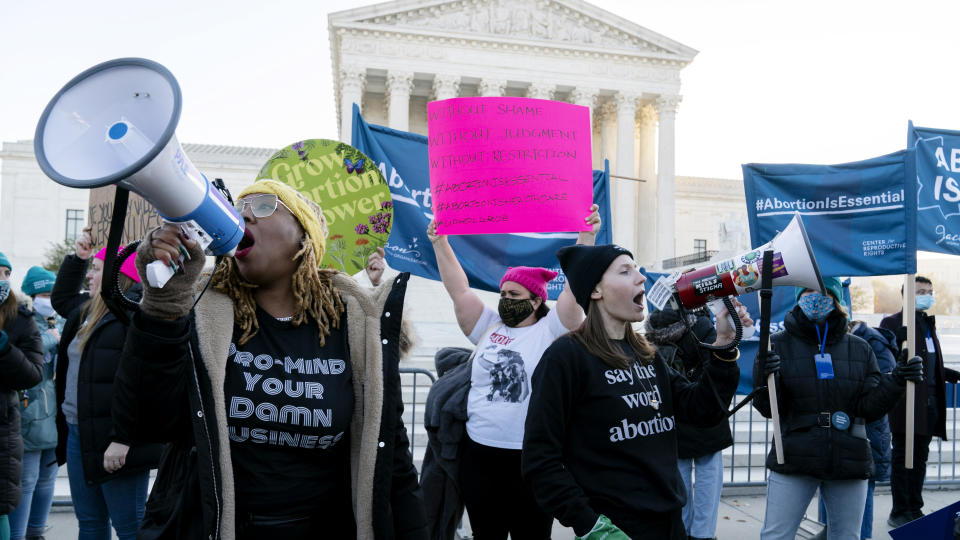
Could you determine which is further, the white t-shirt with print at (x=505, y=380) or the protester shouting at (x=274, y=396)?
the white t-shirt with print at (x=505, y=380)

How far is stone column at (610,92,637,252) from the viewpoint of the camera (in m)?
37.9

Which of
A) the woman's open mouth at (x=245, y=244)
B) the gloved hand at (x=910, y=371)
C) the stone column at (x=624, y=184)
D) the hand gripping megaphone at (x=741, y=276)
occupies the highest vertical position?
the stone column at (x=624, y=184)

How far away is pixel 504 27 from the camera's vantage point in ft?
127

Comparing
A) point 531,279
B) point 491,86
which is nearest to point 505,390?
point 531,279

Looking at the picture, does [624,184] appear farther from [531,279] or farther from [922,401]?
Result: [531,279]

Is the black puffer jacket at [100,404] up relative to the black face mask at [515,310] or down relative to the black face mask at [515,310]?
down

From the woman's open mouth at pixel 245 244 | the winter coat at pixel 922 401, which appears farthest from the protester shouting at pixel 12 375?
the winter coat at pixel 922 401

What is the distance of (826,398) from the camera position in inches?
153

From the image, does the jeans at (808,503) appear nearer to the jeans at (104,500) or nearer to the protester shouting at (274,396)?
the protester shouting at (274,396)

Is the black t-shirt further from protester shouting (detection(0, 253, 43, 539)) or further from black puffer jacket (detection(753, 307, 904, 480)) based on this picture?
black puffer jacket (detection(753, 307, 904, 480))

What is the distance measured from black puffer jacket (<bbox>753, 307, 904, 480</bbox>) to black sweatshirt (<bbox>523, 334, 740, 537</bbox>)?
1474 mm

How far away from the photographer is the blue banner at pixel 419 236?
5367mm

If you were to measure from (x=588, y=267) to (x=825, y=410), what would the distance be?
2001mm

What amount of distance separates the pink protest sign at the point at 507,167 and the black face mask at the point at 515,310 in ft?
1.47
